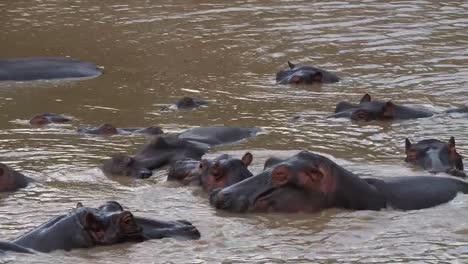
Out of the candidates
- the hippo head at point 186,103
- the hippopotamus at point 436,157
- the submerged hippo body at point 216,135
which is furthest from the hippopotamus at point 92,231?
the hippo head at point 186,103

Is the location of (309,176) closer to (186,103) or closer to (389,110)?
(389,110)

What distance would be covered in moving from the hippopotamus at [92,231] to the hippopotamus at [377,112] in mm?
3588

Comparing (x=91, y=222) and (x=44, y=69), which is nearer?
(x=91, y=222)

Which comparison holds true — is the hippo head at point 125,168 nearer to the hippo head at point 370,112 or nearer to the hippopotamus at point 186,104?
the hippo head at point 370,112

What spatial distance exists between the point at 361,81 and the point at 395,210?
4752 mm

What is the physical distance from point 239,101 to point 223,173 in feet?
11.3

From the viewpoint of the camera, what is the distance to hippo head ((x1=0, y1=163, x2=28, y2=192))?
742 cm

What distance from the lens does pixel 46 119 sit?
9805 mm

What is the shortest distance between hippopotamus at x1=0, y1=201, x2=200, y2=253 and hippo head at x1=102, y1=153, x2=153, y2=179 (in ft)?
5.37

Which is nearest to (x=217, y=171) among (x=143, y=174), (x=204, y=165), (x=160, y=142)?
(x=204, y=165)

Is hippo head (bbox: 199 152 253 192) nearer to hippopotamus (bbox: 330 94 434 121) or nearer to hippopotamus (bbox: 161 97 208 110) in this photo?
hippopotamus (bbox: 330 94 434 121)

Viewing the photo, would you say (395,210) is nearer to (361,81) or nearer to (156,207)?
(156,207)

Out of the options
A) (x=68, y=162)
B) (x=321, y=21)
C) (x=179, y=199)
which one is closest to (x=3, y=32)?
(x=321, y=21)

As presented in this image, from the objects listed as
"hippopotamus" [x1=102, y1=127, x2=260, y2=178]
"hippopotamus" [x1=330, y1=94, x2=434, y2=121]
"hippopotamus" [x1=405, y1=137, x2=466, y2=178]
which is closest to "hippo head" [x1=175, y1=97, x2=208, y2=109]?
"hippopotamus" [x1=102, y1=127, x2=260, y2=178]
